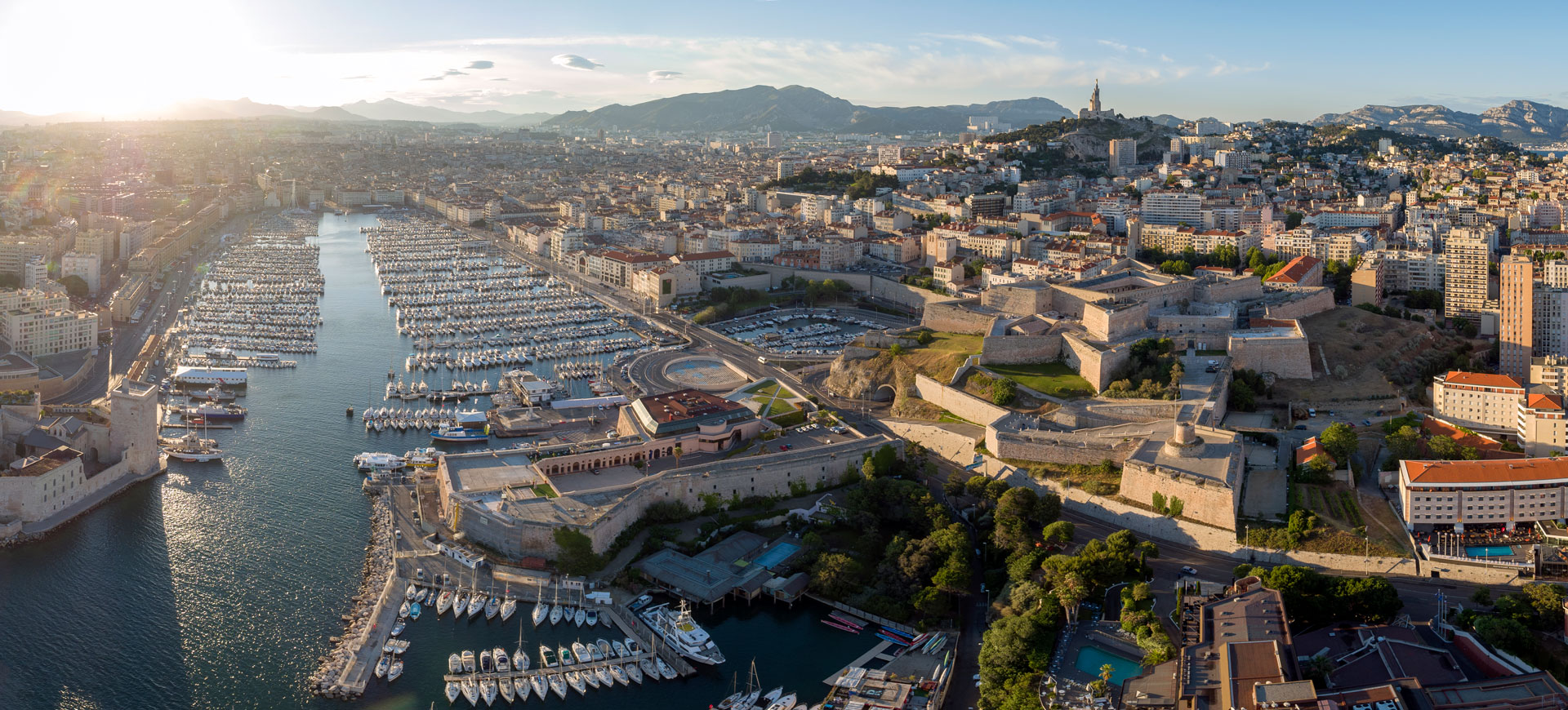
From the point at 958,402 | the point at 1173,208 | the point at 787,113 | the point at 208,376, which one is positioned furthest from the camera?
the point at 787,113

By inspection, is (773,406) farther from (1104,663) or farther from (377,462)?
(1104,663)

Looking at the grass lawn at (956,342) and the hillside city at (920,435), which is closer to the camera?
the hillside city at (920,435)

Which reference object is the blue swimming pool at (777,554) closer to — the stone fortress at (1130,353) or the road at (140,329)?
the stone fortress at (1130,353)

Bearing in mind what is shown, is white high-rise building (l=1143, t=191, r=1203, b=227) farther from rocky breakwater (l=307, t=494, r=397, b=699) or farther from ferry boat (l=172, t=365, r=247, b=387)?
rocky breakwater (l=307, t=494, r=397, b=699)

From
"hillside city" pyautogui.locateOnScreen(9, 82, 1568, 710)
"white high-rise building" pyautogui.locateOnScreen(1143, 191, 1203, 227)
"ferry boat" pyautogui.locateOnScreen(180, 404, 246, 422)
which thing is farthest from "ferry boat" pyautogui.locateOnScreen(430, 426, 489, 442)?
"white high-rise building" pyautogui.locateOnScreen(1143, 191, 1203, 227)

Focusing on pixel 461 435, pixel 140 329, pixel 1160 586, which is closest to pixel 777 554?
pixel 1160 586

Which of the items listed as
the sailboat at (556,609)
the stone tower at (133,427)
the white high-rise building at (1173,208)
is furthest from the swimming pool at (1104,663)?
the white high-rise building at (1173,208)

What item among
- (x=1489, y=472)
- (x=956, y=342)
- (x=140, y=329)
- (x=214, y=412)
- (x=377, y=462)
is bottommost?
(x=377, y=462)
